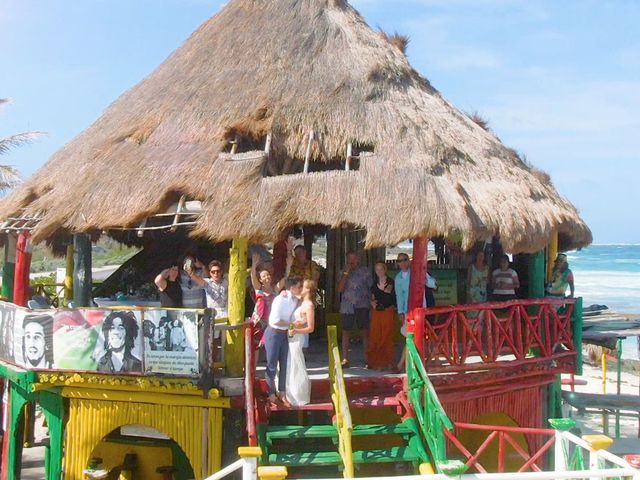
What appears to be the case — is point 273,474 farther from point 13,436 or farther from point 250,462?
point 13,436

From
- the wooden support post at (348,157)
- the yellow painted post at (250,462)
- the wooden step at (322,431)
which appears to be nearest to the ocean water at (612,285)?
the wooden support post at (348,157)

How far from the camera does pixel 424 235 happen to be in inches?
366

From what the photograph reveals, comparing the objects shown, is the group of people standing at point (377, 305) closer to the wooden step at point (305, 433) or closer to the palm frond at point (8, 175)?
the wooden step at point (305, 433)

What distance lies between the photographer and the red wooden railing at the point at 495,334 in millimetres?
9594

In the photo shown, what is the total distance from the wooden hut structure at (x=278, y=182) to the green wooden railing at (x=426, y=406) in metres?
0.14

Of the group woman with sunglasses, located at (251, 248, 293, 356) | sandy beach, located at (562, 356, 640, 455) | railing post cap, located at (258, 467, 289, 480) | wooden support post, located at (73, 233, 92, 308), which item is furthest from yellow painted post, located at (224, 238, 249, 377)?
sandy beach, located at (562, 356, 640, 455)

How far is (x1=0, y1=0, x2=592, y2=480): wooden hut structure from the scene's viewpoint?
31.1ft

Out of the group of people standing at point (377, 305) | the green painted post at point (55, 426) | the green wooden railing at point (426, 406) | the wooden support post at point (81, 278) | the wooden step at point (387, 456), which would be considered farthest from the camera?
the wooden support post at point (81, 278)

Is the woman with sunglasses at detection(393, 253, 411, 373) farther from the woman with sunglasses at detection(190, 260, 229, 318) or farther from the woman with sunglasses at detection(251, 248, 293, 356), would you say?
the woman with sunglasses at detection(190, 260, 229, 318)

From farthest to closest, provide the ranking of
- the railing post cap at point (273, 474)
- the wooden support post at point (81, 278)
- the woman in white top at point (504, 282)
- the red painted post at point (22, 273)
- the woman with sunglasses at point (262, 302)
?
1. the woman in white top at point (504, 282)
2. the red painted post at point (22, 273)
3. the wooden support post at point (81, 278)
4. the woman with sunglasses at point (262, 302)
5. the railing post cap at point (273, 474)

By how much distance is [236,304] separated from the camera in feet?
31.6

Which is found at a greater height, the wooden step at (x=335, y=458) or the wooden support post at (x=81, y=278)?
the wooden support post at (x=81, y=278)

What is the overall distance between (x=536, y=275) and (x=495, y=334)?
2.15 m

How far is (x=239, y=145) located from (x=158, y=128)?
151cm
